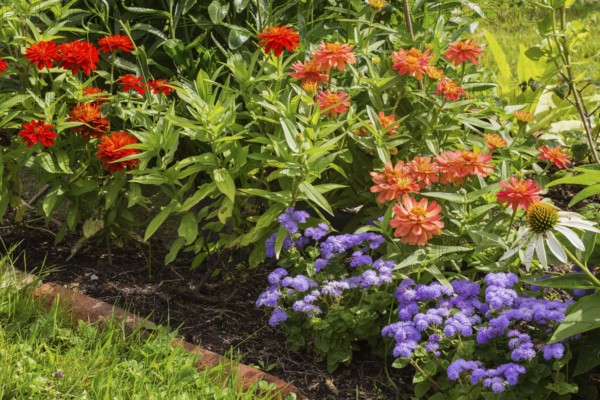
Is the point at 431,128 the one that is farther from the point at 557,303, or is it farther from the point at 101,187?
the point at 101,187

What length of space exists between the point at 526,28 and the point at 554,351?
4220mm

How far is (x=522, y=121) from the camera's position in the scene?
3059mm

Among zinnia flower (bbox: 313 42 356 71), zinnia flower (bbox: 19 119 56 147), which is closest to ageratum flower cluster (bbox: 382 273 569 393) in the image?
zinnia flower (bbox: 313 42 356 71)

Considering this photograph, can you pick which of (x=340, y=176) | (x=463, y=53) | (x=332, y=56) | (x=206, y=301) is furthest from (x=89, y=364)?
(x=463, y=53)

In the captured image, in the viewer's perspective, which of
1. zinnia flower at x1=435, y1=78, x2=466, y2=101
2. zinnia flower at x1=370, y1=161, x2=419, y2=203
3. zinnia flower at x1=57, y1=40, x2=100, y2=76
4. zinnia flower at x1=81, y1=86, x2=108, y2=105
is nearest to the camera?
zinnia flower at x1=370, y1=161, x2=419, y2=203

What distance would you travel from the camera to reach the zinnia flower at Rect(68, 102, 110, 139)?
306cm

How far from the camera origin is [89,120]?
305 cm

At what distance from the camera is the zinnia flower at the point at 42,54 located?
2.97m

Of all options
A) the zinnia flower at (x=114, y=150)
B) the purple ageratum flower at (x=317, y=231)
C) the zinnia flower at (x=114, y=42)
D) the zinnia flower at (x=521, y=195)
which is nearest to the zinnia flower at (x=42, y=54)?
the zinnia flower at (x=114, y=42)

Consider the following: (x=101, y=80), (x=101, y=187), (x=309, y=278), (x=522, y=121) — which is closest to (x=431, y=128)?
(x=522, y=121)

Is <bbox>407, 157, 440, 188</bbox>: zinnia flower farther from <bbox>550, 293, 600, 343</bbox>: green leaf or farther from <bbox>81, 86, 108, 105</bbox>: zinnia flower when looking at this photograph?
<bbox>81, 86, 108, 105</bbox>: zinnia flower

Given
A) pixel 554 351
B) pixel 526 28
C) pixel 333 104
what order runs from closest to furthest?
pixel 554 351
pixel 333 104
pixel 526 28

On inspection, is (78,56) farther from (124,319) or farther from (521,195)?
(521,195)

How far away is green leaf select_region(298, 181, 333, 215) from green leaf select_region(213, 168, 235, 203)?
0.24m
